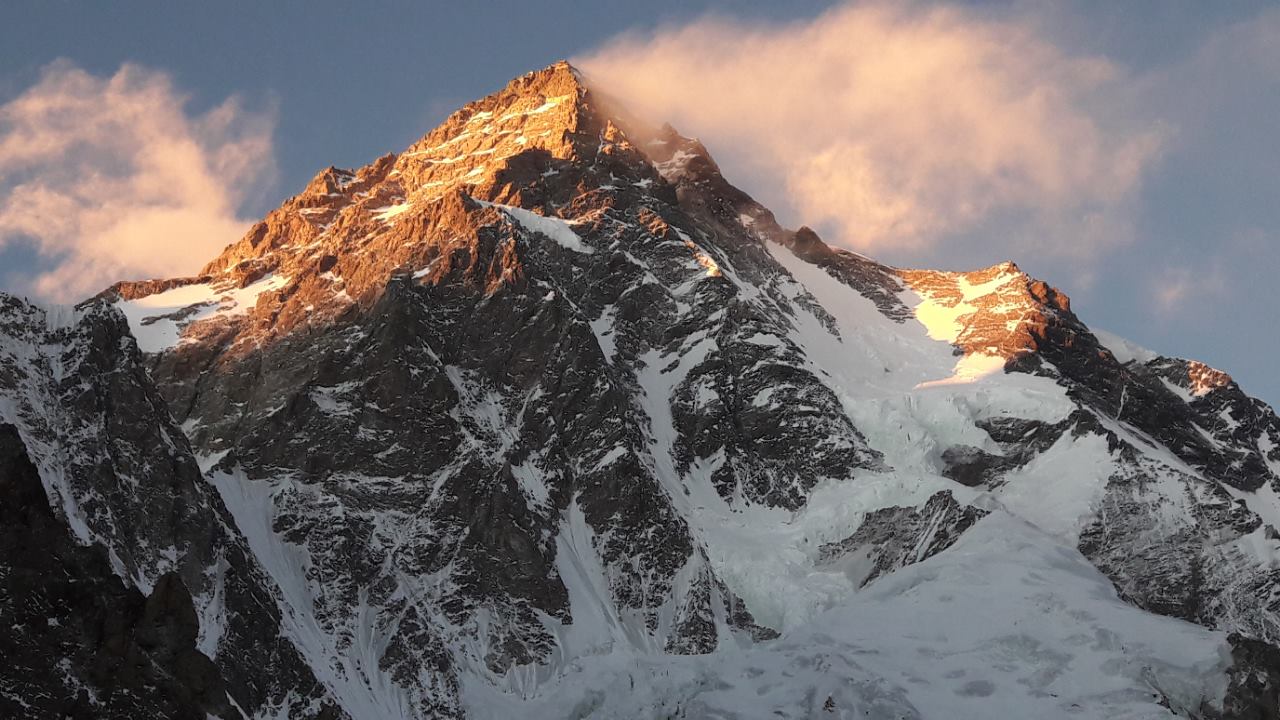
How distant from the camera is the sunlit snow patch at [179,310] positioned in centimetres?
18388

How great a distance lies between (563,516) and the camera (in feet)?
519

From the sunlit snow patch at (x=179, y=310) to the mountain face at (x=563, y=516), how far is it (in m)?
0.69

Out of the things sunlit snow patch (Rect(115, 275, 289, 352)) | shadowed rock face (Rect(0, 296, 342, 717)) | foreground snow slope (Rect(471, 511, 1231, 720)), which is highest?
sunlit snow patch (Rect(115, 275, 289, 352))

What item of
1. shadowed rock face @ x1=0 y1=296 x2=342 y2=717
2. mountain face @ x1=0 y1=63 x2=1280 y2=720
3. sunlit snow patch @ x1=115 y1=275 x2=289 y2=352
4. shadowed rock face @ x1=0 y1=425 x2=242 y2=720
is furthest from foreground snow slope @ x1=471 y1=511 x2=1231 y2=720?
sunlit snow patch @ x1=115 y1=275 x2=289 y2=352

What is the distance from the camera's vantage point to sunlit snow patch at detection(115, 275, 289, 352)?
184 metres

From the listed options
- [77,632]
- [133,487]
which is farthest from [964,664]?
[133,487]

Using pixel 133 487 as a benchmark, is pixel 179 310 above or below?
above

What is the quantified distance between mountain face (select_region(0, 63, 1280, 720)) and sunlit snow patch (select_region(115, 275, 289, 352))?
0.69 m

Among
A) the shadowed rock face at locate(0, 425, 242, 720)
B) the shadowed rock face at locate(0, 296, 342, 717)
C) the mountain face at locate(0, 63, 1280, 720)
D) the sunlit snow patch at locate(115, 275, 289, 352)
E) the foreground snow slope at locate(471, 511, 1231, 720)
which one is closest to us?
the shadowed rock face at locate(0, 425, 242, 720)

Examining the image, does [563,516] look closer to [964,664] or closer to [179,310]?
[179,310]

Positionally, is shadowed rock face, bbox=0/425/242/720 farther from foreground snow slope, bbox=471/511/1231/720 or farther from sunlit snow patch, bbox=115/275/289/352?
sunlit snow patch, bbox=115/275/289/352

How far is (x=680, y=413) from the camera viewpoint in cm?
17900

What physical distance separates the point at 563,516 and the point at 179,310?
204 feet

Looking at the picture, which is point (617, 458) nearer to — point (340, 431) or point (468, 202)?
point (340, 431)
